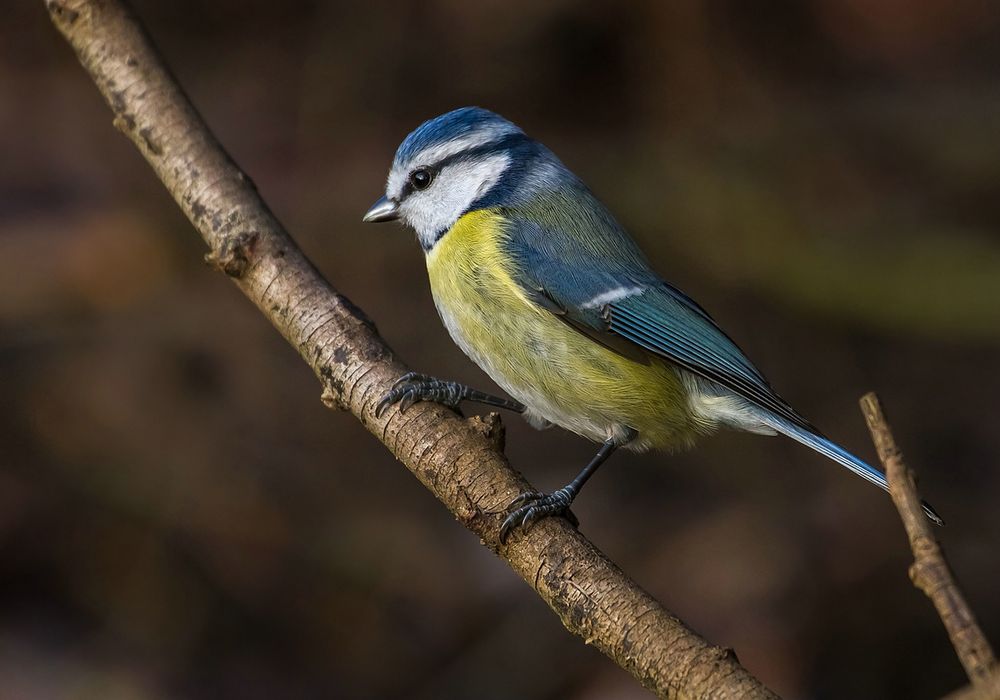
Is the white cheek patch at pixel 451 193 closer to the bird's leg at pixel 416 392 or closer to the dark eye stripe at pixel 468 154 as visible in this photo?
the dark eye stripe at pixel 468 154

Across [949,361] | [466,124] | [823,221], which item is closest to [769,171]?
[823,221]

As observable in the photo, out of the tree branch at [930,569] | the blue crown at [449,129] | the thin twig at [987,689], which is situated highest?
the blue crown at [449,129]

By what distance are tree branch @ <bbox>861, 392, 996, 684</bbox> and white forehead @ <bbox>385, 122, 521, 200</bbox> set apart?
1191mm

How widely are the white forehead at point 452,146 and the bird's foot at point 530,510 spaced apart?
31.0 inches

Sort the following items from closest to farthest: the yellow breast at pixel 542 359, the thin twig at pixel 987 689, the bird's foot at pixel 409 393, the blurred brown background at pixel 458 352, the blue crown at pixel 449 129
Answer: the thin twig at pixel 987 689 < the bird's foot at pixel 409 393 < the yellow breast at pixel 542 359 < the blue crown at pixel 449 129 < the blurred brown background at pixel 458 352

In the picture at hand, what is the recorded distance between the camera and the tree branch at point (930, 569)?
0.99 metres

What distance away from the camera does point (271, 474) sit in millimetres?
3242

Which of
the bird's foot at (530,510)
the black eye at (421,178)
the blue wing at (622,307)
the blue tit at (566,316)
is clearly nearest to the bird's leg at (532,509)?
the bird's foot at (530,510)

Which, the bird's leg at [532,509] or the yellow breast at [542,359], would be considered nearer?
the bird's leg at [532,509]

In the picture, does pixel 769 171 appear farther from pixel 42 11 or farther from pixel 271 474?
pixel 42 11

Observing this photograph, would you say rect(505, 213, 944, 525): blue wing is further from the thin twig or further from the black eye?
the thin twig

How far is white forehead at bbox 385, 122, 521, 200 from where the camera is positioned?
210 centimetres

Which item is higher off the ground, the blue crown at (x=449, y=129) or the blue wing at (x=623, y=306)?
the blue crown at (x=449, y=129)

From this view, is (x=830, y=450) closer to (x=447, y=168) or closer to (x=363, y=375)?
(x=363, y=375)
